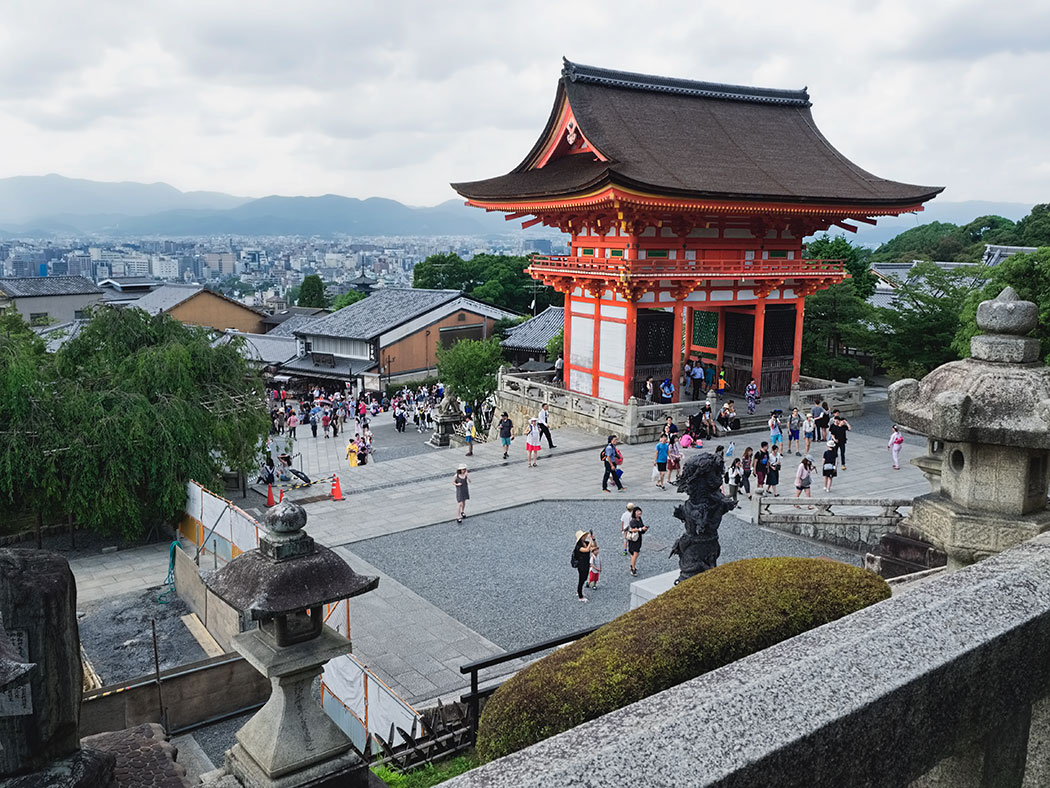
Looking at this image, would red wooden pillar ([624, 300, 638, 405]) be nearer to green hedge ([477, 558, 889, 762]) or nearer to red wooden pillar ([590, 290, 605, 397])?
red wooden pillar ([590, 290, 605, 397])

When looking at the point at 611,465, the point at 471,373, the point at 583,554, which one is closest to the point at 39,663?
the point at 583,554

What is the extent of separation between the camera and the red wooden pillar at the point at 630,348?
25531 millimetres

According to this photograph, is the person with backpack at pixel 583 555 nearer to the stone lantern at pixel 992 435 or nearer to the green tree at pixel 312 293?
the stone lantern at pixel 992 435

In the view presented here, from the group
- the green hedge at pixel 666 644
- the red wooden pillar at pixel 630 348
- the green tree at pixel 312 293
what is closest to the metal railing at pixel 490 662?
the green hedge at pixel 666 644

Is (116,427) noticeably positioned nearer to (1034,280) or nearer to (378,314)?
(1034,280)

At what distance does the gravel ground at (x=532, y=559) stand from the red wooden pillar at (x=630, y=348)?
24.7 ft

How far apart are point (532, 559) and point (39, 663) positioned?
519 inches

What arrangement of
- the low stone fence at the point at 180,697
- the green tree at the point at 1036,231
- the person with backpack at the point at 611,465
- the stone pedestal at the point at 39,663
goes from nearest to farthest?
the stone pedestal at the point at 39,663 → the low stone fence at the point at 180,697 → the person with backpack at the point at 611,465 → the green tree at the point at 1036,231

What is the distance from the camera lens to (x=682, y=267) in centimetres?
2578

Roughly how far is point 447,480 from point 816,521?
923 centimetres

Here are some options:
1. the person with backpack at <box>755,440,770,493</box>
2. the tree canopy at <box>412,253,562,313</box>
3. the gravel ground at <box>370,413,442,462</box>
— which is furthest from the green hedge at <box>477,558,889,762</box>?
the tree canopy at <box>412,253,562,313</box>

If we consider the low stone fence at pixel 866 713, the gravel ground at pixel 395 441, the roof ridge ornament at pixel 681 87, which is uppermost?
the roof ridge ornament at pixel 681 87

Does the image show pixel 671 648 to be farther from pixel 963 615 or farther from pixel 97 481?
pixel 97 481

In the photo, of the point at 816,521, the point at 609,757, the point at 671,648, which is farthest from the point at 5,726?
the point at 816,521
